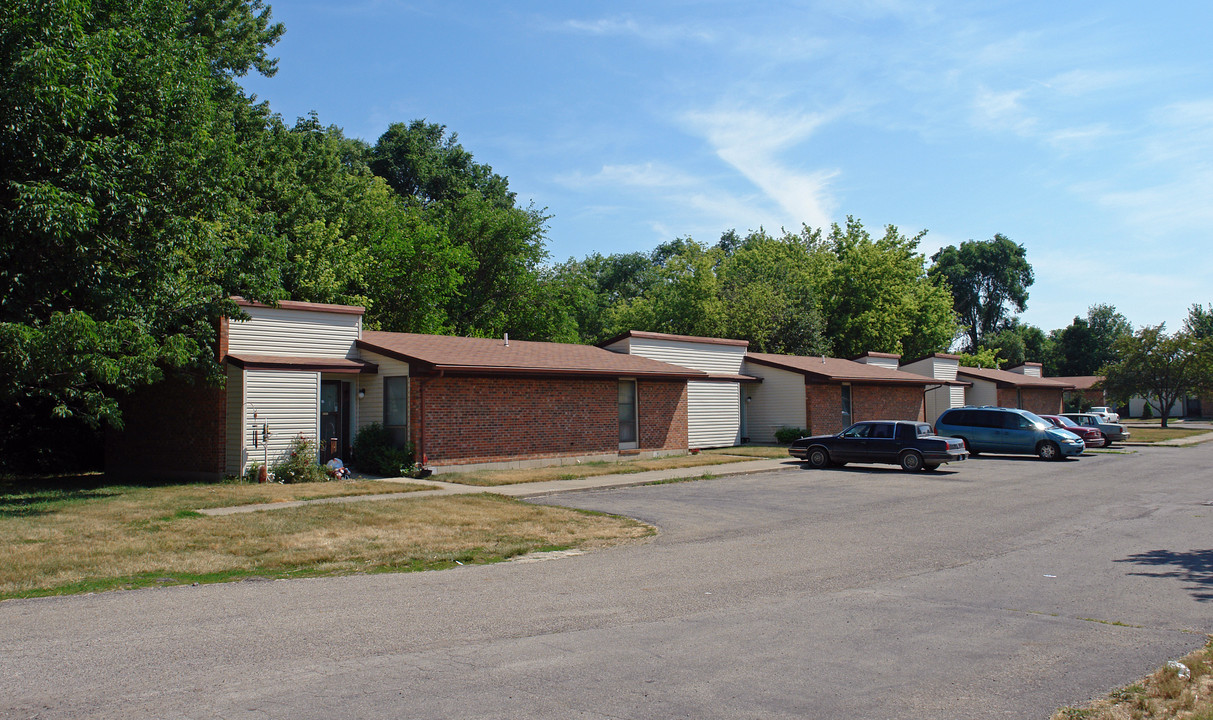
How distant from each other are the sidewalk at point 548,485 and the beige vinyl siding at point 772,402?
317 inches

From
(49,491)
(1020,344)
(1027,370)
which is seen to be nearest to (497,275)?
(49,491)

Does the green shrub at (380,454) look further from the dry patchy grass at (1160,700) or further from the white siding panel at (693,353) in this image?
the dry patchy grass at (1160,700)

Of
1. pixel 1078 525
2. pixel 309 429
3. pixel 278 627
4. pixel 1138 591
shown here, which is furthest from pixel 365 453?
pixel 1138 591

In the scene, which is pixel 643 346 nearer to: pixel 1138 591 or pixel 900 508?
pixel 900 508

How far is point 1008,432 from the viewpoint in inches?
1067

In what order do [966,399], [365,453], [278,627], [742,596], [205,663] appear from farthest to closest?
[966,399] < [365,453] < [742,596] < [278,627] < [205,663]

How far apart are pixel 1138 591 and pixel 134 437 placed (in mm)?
21445

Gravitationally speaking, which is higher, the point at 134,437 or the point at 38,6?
the point at 38,6

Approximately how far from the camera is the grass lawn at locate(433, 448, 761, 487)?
18719 millimetres

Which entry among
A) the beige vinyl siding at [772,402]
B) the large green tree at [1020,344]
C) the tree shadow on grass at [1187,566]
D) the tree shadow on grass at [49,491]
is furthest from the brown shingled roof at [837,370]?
the large green tree at [1020,344]

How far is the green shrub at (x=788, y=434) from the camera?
30.5 m

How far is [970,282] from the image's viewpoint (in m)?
95.1

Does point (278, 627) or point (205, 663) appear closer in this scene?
point (205, 663)

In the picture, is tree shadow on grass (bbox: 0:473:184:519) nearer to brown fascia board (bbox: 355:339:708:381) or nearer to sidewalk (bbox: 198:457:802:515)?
sidewalk (bbox: 198:457:802:515)
